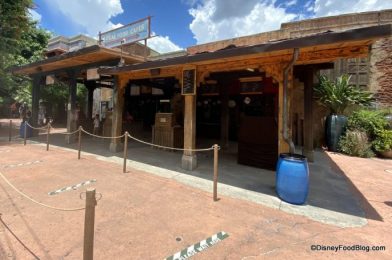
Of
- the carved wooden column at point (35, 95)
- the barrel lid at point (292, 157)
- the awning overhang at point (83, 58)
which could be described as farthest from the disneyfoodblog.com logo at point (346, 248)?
the carved wooden column at point (35, 95)

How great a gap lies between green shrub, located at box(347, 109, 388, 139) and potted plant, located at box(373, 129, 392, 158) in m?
0.18

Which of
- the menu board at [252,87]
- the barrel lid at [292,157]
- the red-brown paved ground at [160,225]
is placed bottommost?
the red-brown paved ground at [160,225]

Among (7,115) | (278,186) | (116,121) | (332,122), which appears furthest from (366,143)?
(7,115)

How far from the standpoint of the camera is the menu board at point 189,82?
20.0 ft

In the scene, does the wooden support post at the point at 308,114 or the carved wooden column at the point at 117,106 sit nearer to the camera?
the wooden support post at the point at 308,114

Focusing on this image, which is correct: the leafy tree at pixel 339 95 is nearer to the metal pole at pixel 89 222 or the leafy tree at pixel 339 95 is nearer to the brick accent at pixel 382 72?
the brick accent at pixel 382 72

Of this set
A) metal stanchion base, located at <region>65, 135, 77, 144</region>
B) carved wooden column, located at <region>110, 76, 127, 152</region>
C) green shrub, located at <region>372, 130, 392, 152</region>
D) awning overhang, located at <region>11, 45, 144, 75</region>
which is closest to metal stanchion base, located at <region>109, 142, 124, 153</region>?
carved wooden column, located at <region>110, 76, 127, 152</region>

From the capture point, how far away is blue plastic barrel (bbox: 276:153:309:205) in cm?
409

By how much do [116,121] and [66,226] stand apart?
18.3 feet

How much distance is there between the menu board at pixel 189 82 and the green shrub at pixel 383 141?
800cm

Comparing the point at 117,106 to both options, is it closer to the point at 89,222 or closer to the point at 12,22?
the point at 89,222

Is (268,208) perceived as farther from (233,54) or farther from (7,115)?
(7,115)

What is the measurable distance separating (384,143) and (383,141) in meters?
0.09

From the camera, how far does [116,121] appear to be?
330 inches
